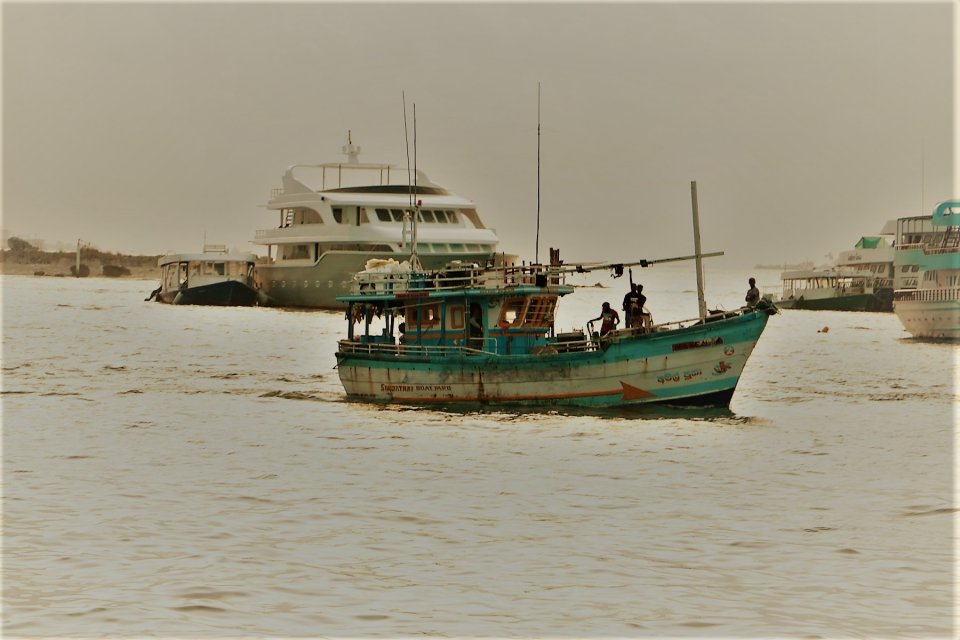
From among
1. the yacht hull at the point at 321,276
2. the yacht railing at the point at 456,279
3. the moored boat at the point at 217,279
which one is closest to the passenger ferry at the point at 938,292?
the yacht hull at the point at 321,276

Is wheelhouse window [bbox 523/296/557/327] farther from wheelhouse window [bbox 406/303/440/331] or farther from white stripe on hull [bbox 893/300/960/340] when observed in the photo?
white stripe on hull [bbox 893/300/960/340]

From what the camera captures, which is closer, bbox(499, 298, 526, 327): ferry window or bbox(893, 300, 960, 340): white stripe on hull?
bbox(499, 298, 526, 327): ferry window

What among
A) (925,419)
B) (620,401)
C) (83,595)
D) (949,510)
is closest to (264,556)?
Answer: (83,595)

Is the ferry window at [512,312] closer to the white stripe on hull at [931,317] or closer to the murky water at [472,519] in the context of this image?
the murky water at [472,519]

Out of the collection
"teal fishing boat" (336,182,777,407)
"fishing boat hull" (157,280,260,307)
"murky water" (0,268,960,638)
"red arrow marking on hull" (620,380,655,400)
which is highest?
"fishing boat hull" (157,280,260,307)

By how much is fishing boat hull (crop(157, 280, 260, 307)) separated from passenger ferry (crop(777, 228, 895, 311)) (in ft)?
169

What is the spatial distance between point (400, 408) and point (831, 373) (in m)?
21.3

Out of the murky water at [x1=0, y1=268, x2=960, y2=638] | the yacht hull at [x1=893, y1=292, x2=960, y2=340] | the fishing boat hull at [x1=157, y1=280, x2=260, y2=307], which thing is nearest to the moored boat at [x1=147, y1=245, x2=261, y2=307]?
the fishing boat hull at [x1=157, y1=280, x2=260, y2=307]

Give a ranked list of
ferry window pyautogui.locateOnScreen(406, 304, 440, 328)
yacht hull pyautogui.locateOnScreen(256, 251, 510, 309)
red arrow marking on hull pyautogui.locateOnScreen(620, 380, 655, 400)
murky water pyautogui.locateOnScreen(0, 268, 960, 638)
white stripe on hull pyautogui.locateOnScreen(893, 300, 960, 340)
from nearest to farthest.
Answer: murky water pyautogui.locateOnScreen(0, 268, 960, 638) → red arrow marking on hull pyautogui.locateOnScreen(620, 380, 655, 400) → ferry window pyautogui.locateOnScreen(406, 304, 440, 328) → white stripe on hull pyautogui.locateOnScreen(893, 300, 960, 340) → yacht hull pyautogui.locateOnScreen(256, 251, 510, 309)

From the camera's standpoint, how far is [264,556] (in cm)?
1365

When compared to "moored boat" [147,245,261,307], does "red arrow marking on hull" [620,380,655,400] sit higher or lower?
lower

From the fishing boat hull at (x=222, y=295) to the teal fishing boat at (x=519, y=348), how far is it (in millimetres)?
60322

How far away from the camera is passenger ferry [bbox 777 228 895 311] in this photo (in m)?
105

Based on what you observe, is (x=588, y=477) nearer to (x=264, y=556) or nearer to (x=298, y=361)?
(x=264, y=556)
